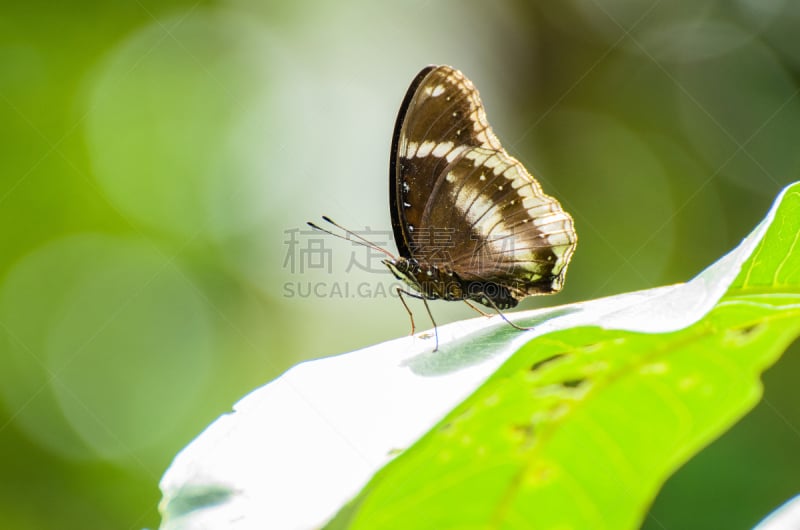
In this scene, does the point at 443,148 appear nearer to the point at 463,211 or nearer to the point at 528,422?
the point at 463,211

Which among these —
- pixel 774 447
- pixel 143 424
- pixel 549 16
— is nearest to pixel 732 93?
pixel 549 16

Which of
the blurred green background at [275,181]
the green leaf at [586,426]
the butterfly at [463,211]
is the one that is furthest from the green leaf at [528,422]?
the blurred green background at [275,181]

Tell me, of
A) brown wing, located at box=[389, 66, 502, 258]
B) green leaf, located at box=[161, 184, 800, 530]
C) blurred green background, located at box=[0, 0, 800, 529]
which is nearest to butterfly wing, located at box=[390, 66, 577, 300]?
brown wing, located at box=[389, 66, 502, 258]

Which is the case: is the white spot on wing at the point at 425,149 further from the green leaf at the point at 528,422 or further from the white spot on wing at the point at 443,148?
the green leaf at the point at 528,422

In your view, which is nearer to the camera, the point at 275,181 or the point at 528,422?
the point at 528,422

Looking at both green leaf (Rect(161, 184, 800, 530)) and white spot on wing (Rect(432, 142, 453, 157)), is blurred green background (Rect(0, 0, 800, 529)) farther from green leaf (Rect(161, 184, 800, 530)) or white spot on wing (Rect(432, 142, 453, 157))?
green leaf (Rect(161, 184, 800, 530))

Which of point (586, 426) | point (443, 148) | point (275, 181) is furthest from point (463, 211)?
point (275, 181)
